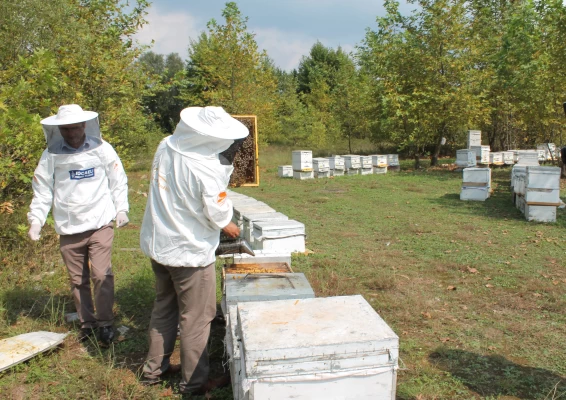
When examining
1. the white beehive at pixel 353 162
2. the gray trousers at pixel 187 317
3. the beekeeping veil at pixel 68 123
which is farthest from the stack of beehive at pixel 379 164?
the gray trousers at pixel 187 317

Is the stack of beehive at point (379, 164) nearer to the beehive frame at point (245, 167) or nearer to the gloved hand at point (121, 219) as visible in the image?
the beehive frame at point (245, 167)

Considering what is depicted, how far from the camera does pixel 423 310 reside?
162 inches

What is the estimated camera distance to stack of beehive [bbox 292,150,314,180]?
1495 centimetres

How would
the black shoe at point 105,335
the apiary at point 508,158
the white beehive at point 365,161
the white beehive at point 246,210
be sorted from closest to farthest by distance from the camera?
the black shoe at point 105,335
the white beehive at point 246,210
the white beehive at point 365,161
the apiary at point 508,158

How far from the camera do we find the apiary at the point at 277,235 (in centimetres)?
517

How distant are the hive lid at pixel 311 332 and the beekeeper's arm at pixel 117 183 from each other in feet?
4.63

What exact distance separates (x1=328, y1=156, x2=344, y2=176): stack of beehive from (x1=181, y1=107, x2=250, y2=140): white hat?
1353 centimetres

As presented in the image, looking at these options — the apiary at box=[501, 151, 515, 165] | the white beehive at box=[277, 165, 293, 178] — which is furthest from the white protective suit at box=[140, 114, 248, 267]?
the apiary at box=[501, 151, 515, 165]

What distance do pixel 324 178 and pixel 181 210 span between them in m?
12.9

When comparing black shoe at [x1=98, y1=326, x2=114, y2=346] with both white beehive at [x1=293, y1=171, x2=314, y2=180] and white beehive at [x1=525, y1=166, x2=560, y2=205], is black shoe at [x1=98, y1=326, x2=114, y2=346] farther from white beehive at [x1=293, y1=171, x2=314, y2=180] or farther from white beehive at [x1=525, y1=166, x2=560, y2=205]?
white beehive at [x1=293, y1=171, x2=314, y2=180]

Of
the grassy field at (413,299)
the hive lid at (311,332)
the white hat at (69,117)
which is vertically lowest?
the grassy field at (413,299)

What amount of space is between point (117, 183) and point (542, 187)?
7061mm

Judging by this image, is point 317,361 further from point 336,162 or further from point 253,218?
point 336,162

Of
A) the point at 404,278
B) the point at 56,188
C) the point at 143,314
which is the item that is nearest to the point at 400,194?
the point at 404,278
